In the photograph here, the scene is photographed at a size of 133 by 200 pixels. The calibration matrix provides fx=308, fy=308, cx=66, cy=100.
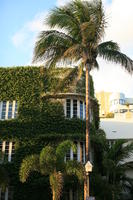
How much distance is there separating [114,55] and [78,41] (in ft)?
7.13

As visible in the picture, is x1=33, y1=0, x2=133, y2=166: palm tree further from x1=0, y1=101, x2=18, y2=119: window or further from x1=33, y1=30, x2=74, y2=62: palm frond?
x1=0, y1=101, x2=18, y2=119: window

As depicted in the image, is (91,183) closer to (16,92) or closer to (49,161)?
(49,161)

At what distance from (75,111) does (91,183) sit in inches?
221

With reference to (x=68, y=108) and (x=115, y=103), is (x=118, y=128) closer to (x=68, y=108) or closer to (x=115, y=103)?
(x=68, y=108)

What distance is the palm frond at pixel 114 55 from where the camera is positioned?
17.1 m

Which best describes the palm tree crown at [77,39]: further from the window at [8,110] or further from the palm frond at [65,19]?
Answer: the window at [8,110]

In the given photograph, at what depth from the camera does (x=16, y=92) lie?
75.4ft

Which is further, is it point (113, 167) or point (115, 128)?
point (115, 128)

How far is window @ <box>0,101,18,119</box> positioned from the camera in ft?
74.0

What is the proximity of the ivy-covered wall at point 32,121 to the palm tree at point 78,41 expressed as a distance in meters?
3.47

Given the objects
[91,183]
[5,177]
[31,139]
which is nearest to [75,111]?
[31,139]

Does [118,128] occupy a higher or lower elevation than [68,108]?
lower

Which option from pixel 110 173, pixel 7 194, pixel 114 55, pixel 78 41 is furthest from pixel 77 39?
pixel 7 194

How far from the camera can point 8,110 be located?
22.7 metres
